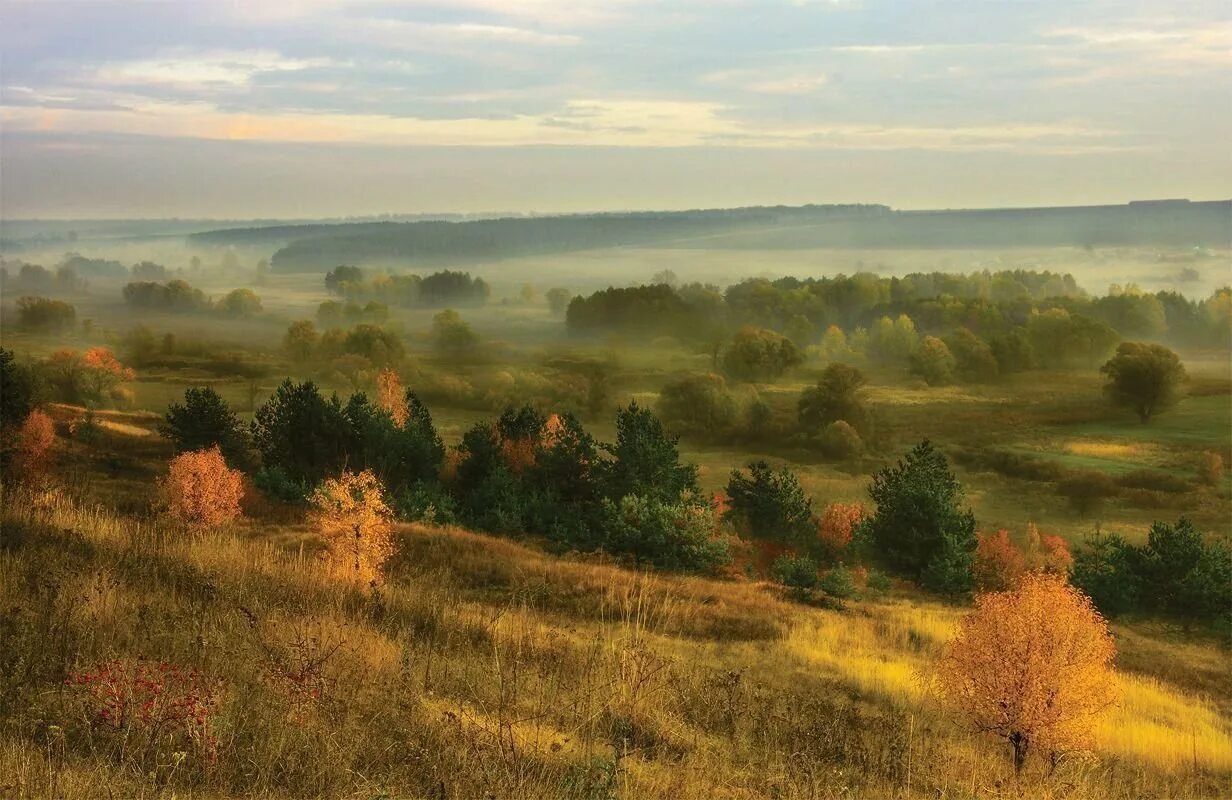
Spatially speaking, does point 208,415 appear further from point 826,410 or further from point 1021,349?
point 1021,349

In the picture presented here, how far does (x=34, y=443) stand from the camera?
1171 inches

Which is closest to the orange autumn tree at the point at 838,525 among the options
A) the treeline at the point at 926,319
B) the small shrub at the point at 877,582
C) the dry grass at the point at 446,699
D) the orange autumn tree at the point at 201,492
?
the small shrub at the point at 877,582

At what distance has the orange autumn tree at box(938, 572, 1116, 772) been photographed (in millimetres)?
12289

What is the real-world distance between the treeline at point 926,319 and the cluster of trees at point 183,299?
20721 mm

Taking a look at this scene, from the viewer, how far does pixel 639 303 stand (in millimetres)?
64625

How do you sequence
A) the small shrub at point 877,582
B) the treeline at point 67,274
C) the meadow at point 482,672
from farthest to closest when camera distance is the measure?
the treeline at point 67,274, the small shrub at point 877,582, the meadow at point 482,672

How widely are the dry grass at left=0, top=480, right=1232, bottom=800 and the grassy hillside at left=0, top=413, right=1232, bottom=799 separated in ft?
0.12

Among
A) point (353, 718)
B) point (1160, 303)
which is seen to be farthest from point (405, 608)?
point (1160, 303)

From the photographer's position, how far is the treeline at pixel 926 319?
6397 centimetres

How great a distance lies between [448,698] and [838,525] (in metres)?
33.6

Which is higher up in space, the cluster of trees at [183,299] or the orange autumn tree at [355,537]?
the cluster of trees at [183,299]

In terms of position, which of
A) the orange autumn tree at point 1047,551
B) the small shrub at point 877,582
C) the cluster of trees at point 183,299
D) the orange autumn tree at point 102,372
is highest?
the cluster of trees at point 183,299

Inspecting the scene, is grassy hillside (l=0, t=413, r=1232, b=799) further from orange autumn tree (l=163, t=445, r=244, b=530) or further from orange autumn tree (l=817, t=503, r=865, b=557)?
orange autumn tree (l=817, t=503, r=865, b=557)

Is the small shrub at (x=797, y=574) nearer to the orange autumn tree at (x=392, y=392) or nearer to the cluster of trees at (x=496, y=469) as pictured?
the cluster of trees at (x=496, y=469)
